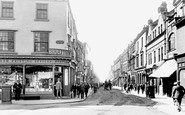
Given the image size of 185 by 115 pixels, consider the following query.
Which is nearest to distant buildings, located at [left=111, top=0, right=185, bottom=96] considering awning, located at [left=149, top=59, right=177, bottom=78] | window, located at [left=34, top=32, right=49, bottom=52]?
awning, located at [left=149, top=59, right=177, bottom=78]

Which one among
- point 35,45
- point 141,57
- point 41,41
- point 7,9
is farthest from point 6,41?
point 141,57

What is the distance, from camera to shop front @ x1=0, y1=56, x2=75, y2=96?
93.5ft

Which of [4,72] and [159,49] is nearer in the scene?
[4,72]

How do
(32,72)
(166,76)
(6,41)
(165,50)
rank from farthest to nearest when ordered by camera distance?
1. (165,50)
2. (166,76)
3. (6,41)
4. (32,72)

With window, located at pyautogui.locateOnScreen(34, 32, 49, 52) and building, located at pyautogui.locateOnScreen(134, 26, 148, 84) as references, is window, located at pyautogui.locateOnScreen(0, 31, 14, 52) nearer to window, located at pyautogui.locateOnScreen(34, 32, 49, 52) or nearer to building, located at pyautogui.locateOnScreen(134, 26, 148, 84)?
window, located at pyautogui.locateOnScreen(34, 32, 49, 52)

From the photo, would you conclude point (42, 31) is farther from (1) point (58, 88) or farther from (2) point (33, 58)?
(1) point (58, 88)

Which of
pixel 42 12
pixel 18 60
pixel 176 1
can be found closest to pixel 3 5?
pixel 42 12

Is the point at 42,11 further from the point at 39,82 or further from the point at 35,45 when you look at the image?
the point at 39,82

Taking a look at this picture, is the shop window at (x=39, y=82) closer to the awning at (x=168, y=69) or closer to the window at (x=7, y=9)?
the window at (x=7, y=9)

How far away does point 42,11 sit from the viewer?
1195 inches

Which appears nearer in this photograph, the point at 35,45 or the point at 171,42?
the point at 35,45

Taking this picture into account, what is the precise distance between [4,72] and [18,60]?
5.96 ft

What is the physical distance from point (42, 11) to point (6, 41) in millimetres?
4419

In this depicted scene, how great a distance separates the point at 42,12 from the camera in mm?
30344
